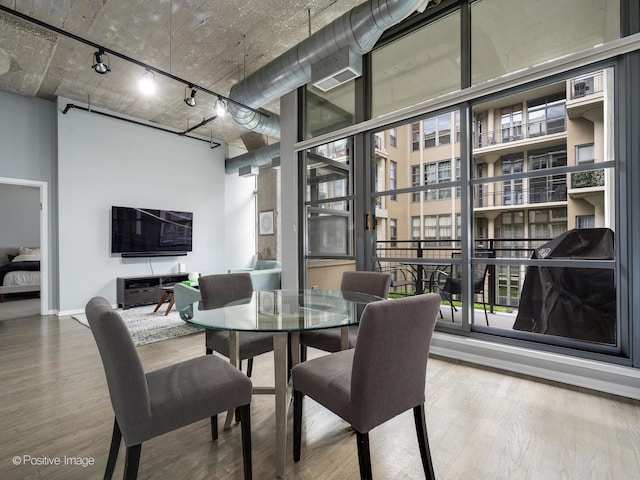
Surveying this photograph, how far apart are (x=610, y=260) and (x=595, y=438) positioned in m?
1.36

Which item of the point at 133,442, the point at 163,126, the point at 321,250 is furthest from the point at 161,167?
the point at 133,442

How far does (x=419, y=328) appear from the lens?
4.06 feet

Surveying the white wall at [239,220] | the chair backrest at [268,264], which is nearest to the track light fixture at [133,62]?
the white wall at [239,220]

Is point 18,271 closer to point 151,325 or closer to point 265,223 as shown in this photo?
point 151,325

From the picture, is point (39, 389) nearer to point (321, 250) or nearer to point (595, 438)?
point (321, 250)

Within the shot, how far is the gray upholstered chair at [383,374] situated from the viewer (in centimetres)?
112

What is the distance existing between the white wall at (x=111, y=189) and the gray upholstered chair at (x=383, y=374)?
18.1 feet

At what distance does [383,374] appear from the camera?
3.86 feet

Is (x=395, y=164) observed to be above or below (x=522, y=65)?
above

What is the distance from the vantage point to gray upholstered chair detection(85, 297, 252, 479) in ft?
3.52

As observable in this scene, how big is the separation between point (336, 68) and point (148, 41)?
7.99ft

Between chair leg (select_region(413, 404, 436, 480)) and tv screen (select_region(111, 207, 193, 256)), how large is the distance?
5862 millimetres

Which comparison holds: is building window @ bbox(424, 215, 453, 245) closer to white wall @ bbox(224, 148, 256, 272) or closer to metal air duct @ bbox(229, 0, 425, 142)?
white wall @ bbox(224, 148, 256, 272)

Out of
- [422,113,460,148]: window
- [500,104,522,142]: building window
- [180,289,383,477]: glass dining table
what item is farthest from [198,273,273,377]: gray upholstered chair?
[422,113,460,148]: window
